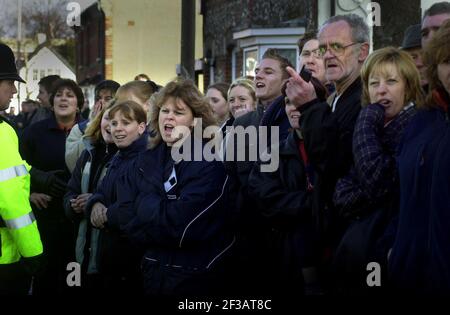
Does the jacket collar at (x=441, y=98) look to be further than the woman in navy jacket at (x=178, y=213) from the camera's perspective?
No

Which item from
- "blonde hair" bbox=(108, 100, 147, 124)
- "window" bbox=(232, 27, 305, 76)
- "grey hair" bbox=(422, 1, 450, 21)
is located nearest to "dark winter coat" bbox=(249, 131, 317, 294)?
"grey hair" bbox=(422, 1, 450, 21)

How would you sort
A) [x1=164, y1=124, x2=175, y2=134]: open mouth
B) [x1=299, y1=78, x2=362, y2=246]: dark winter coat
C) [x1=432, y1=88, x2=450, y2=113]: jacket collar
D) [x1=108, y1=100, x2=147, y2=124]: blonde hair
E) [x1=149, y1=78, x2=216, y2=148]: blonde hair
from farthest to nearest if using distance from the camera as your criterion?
[x1=108, y1=100, x2=147, y2=124]: blonde hair → [x1=149, y1=78, x2=216, y2=148]: blonde hair → [x1=164, y1=124, x2=175, y2=134]: open mouth → [x1=299, y1=78, x2=362, y2=246]: dark winter coat → [x1=432, y1=88, x2=450, y2=113]: jacket collar

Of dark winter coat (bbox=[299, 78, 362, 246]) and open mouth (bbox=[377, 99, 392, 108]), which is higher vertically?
open mouth (bbox=[377, 99, 392, 108])

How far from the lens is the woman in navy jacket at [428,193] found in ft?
12.8

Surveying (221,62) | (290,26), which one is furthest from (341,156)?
(221,62)

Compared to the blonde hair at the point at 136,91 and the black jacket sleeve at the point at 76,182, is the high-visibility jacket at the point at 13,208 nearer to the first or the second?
the black jacket sleeve at the point at 76,182

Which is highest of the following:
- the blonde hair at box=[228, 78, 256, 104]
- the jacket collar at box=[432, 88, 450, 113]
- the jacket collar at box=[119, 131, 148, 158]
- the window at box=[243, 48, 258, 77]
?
the window at box=[243, 48, 258, 77]

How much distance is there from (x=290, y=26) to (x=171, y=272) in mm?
12655

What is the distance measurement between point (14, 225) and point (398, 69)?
2516 millimetres

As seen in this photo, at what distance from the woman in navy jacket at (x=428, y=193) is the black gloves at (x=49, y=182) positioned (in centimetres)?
439

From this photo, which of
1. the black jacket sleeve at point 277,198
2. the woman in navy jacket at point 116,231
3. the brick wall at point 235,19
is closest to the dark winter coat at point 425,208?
the black jacket sleeve at point 277,198

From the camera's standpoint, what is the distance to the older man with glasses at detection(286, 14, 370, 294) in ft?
15.5

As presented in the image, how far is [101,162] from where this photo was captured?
7.16 metres

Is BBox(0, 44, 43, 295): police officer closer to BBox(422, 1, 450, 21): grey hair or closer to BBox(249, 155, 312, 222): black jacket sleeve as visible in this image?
BBox(249, 155, 312, 222): black jacket sleeve
